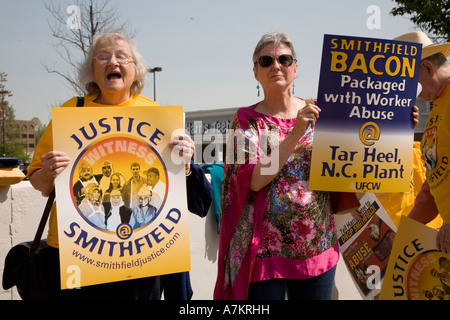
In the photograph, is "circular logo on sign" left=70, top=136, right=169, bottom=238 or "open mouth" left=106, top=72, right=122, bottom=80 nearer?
"circular logo on sign" left=70, top=136, right=169, bottom=238

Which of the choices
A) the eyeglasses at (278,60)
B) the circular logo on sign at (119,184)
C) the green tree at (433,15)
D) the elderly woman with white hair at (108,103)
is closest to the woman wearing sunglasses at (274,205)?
the eyeglasses at (278,60)

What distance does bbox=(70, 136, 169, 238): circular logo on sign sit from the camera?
218cm

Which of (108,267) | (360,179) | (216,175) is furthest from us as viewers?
(216,175)

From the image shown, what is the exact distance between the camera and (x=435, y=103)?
2.44 meters

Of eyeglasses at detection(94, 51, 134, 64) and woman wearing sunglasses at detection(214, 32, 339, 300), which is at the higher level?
eyeglasses at detection(94, 51, 134, 64)

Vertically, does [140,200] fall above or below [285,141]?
below

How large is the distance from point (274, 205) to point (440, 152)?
0.81 m

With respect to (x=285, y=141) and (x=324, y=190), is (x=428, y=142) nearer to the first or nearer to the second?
(x=324, y=190)

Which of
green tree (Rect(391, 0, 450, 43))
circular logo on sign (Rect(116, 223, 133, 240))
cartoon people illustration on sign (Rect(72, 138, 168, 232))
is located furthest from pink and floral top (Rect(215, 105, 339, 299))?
green tree (Rect(391, 0, 450, 43))

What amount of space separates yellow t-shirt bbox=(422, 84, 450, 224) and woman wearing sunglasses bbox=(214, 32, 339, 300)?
0.53 metres

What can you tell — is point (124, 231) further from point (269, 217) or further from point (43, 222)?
point (269, 217)

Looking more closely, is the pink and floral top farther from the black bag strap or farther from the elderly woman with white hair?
the black bag strap
